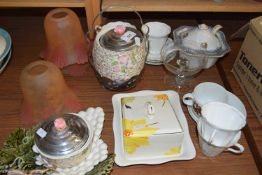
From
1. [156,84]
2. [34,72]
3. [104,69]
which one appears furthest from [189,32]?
[34,72]

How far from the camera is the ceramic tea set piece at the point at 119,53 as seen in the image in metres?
0.67

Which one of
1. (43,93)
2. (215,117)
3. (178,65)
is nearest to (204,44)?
(178,65)

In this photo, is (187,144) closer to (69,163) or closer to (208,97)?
(208,97)

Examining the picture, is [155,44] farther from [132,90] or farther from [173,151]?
[173,151]

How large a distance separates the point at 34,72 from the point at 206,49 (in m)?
0.47

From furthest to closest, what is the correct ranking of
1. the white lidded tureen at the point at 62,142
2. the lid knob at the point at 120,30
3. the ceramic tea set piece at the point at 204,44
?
the ceramic tea set piece at the point at 204,44, the lid knob at the point at 120,30, the white lidded tureen at the point at 62,142

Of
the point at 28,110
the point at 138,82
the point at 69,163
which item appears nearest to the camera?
the point at 69,163

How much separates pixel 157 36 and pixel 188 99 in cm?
23

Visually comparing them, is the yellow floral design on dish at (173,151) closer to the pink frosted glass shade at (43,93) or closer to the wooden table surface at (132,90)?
the wooden table surface at (132,90)

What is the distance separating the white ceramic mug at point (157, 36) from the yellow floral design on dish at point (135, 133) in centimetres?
31

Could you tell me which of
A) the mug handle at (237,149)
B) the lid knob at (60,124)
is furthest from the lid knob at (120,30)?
the mug handle at (237,149)

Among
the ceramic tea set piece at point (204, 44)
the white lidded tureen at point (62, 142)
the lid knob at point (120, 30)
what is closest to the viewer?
the white lidded tureen at point (62, 142)

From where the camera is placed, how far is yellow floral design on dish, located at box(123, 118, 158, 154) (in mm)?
581

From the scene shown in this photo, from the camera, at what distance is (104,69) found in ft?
2.32
